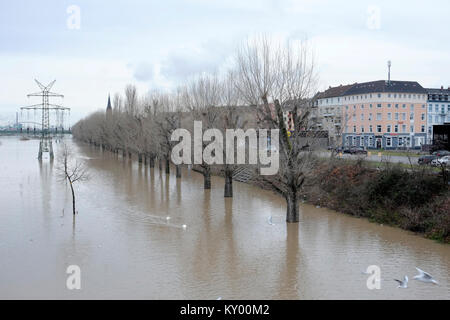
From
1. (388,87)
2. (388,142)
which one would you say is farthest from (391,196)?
(388,87)

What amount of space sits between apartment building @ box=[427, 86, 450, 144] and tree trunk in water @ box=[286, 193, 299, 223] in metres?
49.1

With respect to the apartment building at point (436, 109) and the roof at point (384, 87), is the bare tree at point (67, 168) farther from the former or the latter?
the apartment building at point (436, 109)

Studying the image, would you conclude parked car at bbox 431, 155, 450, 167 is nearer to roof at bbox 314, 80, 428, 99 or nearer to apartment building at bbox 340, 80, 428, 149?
apartment building at bbox 340, 80, 428, 149

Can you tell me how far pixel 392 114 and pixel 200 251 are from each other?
171 feet

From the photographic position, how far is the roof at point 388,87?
62219mm

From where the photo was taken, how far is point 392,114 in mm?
62688

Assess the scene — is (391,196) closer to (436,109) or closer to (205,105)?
(205,105)

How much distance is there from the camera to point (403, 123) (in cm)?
6278

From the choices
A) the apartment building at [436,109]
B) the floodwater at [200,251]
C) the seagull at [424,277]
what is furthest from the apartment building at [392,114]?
the seagull at [424,277]

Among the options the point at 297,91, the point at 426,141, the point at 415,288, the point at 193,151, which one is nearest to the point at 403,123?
the point at 426,141

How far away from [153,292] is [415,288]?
844 cm
